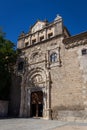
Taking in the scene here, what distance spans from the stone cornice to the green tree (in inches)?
265

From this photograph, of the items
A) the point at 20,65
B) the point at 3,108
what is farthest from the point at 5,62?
the point at 3,108

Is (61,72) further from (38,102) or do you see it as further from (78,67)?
(38,102)

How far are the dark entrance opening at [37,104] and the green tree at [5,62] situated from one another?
3494 millimetres

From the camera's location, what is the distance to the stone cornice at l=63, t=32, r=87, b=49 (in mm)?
13735

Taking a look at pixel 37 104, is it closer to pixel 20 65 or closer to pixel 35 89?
pixel 35 89

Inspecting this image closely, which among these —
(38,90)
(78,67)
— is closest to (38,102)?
(38,90)

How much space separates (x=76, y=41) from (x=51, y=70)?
3.80 m

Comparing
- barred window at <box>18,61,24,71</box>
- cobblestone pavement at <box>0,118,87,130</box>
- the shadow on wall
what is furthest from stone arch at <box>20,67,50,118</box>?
cobblestone pavement at <box>0,118,87,130</box>

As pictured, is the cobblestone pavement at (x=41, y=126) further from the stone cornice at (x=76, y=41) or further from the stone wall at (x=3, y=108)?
the stone cornice at (x=76, y=41)

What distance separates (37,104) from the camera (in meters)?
15.4

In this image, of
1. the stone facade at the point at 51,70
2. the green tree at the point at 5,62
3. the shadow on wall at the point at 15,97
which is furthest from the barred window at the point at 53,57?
the green tree at the point at 5,62

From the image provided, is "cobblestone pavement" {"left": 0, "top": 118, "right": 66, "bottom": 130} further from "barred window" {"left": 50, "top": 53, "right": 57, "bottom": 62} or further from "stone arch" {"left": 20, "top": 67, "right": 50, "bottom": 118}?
"barred window" {"left": 50, "top": 53, "right": 57, "bottom": 62}

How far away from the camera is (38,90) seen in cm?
1545

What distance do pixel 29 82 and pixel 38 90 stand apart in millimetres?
1664
